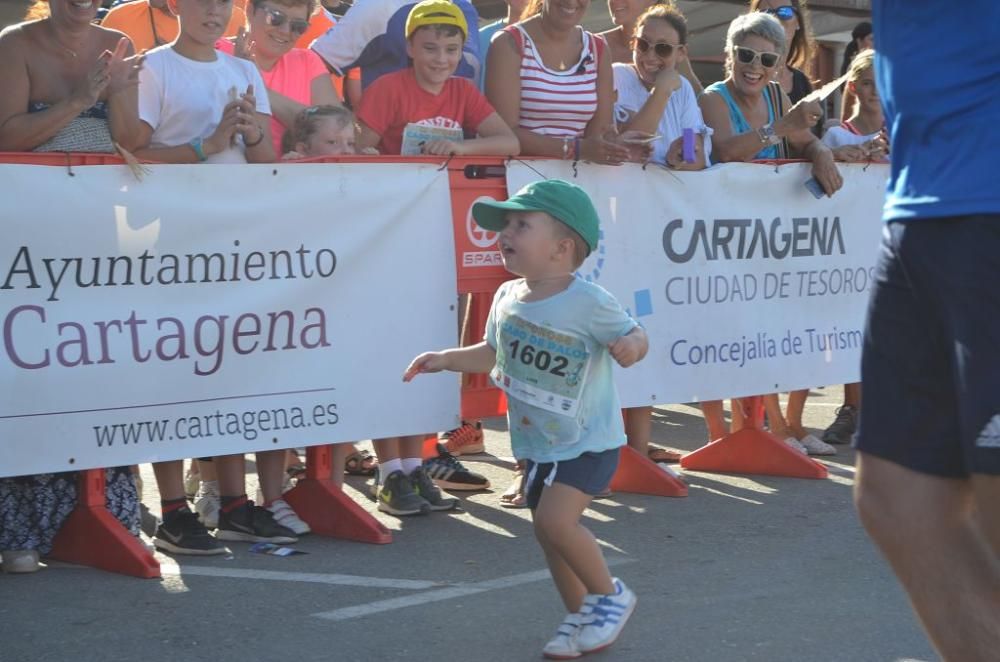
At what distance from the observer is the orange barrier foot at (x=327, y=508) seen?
5906mm

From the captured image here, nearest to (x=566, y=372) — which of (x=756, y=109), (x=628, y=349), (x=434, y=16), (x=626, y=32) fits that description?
(x=628, y=349)

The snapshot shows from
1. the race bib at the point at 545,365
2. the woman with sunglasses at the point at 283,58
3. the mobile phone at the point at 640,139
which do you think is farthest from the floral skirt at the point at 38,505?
the mobile phone at the point at 640,139

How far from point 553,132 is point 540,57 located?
373 millimetres

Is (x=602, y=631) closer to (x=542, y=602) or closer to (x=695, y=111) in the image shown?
(x=542, y=602)

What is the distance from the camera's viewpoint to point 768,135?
754 cm

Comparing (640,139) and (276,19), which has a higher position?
(276,19)

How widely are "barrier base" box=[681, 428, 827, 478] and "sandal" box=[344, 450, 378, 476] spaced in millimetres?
1625

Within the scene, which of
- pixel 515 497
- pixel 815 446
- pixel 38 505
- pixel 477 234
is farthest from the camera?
pixel 815 446

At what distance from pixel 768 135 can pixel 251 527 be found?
3394 mm

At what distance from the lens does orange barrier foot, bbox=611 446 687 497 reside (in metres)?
6.82

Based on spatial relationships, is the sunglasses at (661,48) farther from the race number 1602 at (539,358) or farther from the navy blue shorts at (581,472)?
the navy blue shorts at (581,472)

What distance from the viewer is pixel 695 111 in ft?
24.7

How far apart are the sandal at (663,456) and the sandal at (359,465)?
1491mm

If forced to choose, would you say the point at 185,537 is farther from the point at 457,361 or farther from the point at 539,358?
the point at 539,358
